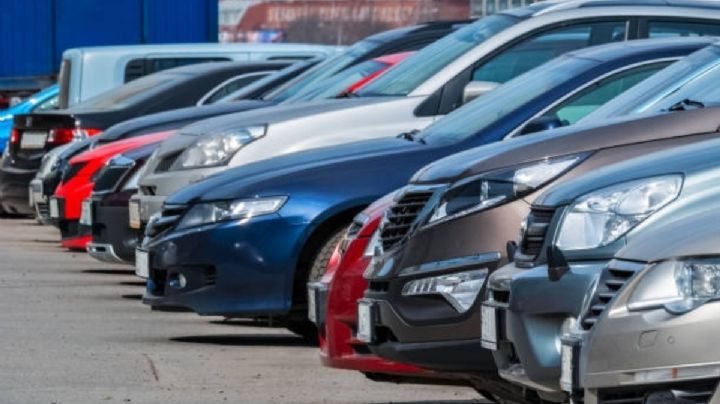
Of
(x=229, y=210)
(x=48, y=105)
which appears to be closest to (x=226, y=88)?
(x=229, y=210)

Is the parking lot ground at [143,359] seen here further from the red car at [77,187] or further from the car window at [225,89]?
the car window at [225,89]

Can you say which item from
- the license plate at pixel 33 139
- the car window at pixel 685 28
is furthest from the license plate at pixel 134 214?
the license plate at pixel 33 139

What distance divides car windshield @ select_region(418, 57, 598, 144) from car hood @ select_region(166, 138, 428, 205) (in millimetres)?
153

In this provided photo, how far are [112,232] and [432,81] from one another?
108 inches

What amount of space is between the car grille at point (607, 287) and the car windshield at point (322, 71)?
292 inches

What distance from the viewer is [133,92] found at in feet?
53.3

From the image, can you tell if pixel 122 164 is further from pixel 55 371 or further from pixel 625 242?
pixel 625 242

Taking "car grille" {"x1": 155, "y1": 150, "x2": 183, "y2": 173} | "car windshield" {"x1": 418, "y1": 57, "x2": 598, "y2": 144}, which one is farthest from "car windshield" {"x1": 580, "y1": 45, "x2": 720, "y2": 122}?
"car grille" {"x1": 155, "y1": 150, "x2": 183, "y2": 173}

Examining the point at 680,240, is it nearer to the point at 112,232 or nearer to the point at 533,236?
the point at 533,236

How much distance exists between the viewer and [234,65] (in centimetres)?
1609

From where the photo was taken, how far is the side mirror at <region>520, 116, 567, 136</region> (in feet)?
28.0

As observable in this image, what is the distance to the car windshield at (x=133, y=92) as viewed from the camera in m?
16.0

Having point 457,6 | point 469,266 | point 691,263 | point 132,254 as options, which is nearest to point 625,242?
point 691,263

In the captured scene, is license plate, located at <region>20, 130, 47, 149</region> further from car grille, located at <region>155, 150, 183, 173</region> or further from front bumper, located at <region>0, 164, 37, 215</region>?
car grille, located at <region>155, 150, 183, 173</region>
